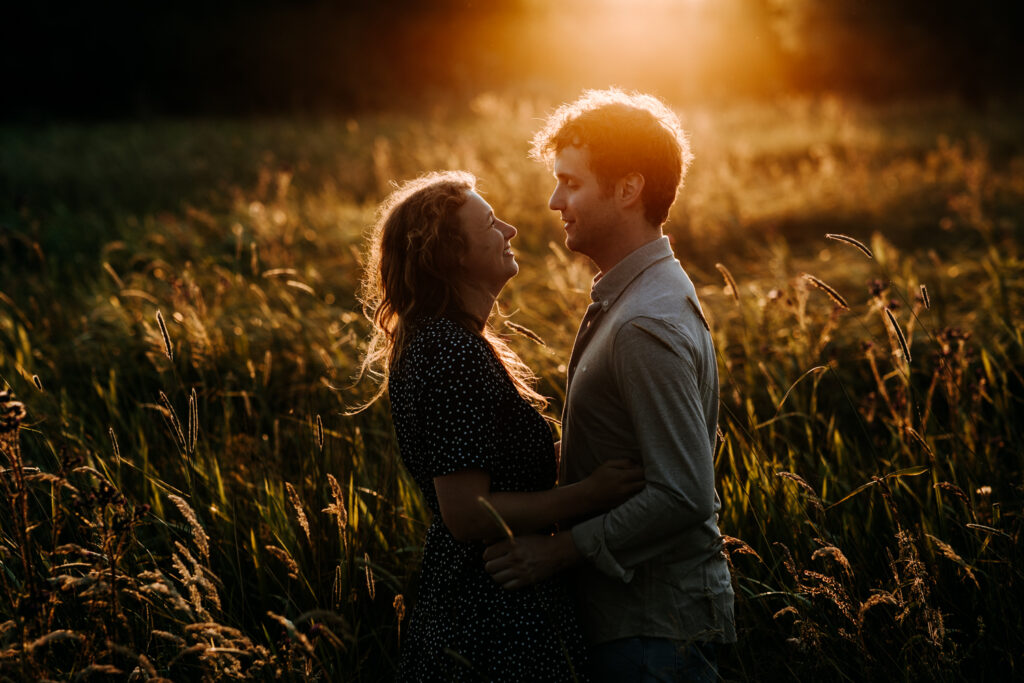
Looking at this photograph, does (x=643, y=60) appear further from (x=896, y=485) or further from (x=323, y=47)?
(x=896, y=485)

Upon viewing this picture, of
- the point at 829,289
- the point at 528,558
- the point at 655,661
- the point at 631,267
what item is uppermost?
the point at 631,267

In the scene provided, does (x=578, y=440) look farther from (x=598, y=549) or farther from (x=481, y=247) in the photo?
(x=481, y=247)

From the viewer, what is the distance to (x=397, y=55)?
29.3 m

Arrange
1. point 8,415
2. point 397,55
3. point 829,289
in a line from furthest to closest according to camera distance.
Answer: point 397,55, point 829,289, point 8,415

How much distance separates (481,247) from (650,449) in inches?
29.3

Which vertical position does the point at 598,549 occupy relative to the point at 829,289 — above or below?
below

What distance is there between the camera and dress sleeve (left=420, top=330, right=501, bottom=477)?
75.2 inches

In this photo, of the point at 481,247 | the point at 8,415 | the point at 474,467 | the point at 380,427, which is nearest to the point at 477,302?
the point at 481,247

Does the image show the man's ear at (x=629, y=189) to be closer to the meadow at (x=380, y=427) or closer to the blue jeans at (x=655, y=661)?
the meadow at (x=380, y=427)

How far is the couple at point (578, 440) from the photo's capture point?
1.90 metres

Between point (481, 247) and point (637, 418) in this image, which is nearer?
point (637, 418)

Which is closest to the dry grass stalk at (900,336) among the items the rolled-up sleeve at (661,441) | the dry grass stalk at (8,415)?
the rolled-up sleeve at (661,441)

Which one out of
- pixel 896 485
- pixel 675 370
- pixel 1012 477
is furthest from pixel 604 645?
pixel 1012 477

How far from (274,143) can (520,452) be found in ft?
45.4
